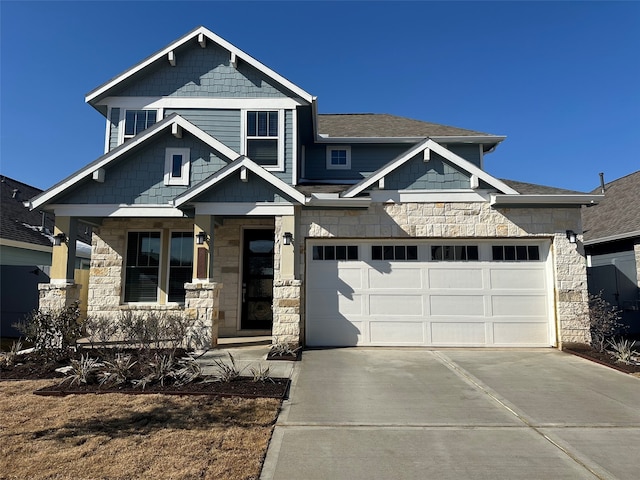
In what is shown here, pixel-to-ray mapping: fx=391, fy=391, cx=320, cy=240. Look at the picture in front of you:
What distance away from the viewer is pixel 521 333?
9188mm

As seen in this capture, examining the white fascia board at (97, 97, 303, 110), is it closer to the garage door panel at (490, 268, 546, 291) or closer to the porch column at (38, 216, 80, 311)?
the porch column at (38, 216, 80, 311)

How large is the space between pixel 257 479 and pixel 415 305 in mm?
6544

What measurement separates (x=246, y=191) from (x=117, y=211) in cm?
312

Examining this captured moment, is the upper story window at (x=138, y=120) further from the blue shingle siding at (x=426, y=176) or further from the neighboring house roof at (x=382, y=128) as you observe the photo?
the blue shingle siding at (x=426, y=176)

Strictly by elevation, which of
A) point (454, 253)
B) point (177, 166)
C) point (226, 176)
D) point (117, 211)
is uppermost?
point (177, 166)

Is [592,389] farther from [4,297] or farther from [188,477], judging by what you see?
[4,297]

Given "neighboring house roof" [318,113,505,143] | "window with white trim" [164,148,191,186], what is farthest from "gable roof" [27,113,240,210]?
"neighboring house roof" [318,113,505,143]

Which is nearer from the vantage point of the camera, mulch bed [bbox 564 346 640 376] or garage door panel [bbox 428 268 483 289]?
mulch bed [bbox 564 346 640 376]

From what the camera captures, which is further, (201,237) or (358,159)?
(358,159)

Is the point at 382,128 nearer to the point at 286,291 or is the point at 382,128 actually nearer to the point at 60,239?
the point at 286,291

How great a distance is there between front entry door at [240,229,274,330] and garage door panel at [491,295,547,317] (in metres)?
5.72

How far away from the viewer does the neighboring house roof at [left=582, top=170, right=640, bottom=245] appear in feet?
40.8

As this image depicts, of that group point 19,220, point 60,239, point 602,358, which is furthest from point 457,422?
point 19,220

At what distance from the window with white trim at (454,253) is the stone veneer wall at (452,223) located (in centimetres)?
34
